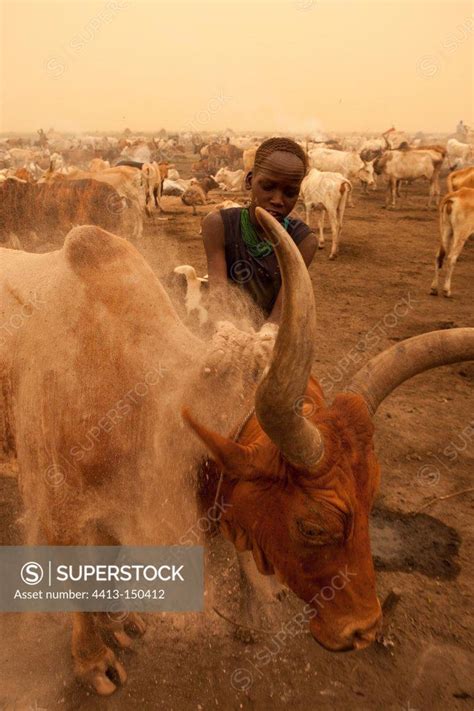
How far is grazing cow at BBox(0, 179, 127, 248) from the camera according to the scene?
10.3 meters

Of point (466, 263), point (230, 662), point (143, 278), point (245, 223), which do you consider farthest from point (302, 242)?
point (466, 263)

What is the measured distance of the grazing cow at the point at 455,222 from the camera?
409 inches

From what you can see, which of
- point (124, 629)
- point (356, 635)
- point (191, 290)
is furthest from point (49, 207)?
point (356, 635)

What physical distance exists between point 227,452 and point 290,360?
1.70 feet

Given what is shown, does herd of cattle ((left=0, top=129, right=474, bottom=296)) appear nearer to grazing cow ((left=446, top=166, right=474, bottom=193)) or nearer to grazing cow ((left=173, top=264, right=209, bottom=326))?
grazing cow ((left=446, top=166, right=474, bottom=193))

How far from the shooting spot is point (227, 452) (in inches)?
77.4

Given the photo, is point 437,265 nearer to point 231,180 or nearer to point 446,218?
point 446,218

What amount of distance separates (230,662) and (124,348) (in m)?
2.23

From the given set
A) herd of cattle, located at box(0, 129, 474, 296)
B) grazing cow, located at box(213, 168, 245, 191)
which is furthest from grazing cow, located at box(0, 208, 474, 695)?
grazing cow, located at box(213, 168, 245, 191)

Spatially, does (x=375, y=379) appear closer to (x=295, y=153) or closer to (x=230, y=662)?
(x=295, y=153)

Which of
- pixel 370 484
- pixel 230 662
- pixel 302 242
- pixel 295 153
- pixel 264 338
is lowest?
pixel 230 662

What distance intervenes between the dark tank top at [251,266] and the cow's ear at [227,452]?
156 centimetres

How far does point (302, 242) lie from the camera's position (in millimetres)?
3441

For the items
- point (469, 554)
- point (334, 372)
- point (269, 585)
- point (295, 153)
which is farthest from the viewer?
point (334, 372)
